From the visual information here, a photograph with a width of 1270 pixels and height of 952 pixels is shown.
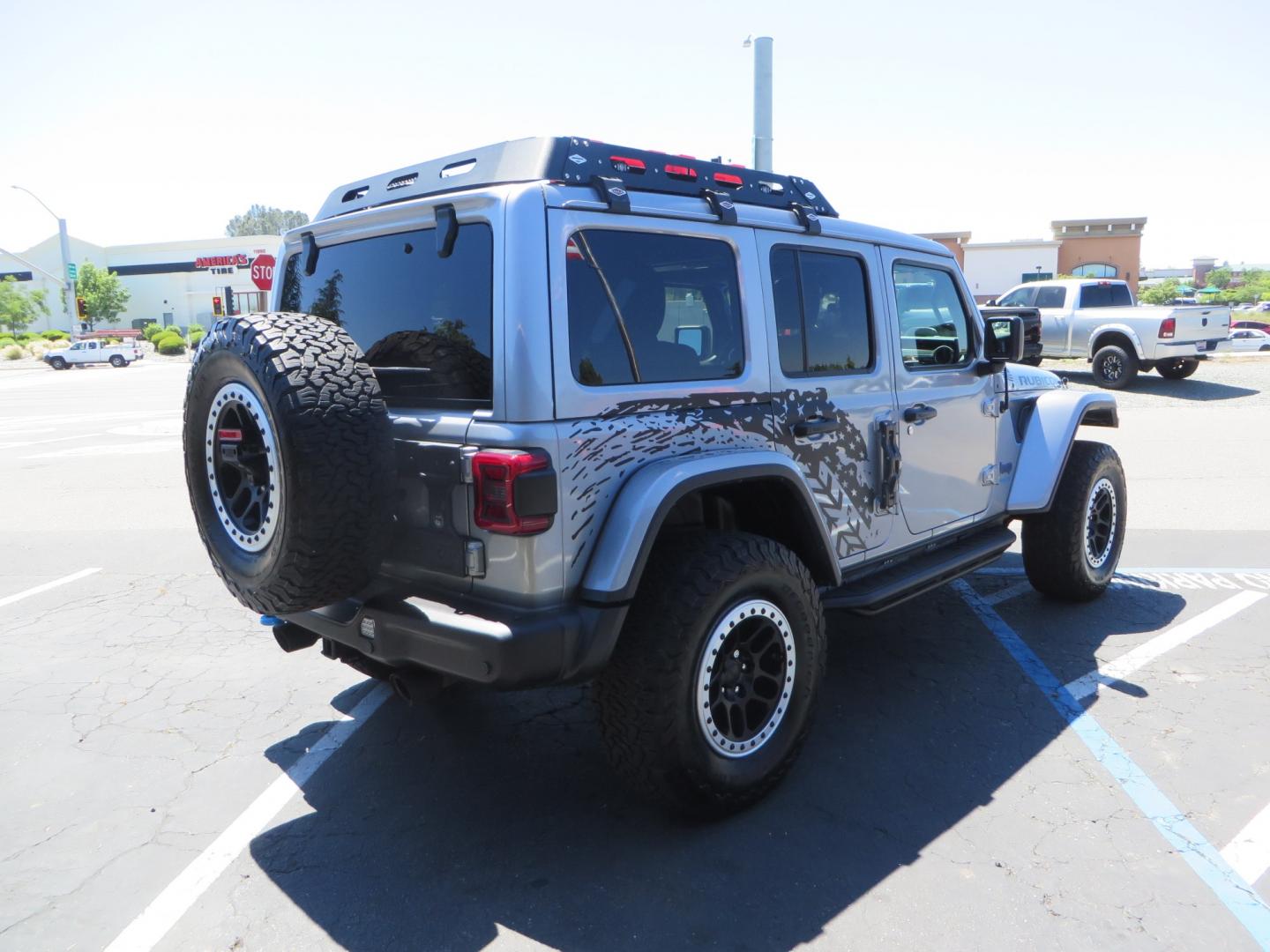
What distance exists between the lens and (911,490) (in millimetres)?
4188

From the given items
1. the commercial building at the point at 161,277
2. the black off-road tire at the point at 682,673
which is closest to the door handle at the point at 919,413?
the black off-road tire at the point at 682,673

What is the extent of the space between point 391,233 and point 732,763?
2.24 m

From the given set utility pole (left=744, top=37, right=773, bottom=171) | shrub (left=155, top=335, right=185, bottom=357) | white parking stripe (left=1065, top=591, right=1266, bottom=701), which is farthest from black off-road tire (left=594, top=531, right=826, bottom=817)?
shrub (left=155, top=335, right=185, bottom=357)

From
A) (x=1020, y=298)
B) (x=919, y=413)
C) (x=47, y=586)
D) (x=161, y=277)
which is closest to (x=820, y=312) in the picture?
(x=919, y=413)

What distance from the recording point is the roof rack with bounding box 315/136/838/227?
116 inches

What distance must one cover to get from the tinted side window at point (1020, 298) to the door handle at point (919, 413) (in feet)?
48.0

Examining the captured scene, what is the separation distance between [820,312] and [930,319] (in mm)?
961

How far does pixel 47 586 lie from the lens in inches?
244

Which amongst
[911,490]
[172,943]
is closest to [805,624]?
[911,490]

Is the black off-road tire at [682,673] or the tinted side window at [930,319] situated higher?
the tinted side window at [930,319]

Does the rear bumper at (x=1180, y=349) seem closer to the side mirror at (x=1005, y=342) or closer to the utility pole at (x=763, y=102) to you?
the utility pole at (x=763, y=102)

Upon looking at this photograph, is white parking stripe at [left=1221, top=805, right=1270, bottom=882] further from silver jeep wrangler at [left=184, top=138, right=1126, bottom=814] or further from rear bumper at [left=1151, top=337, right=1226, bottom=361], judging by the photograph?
rear bumper at [left=1151, top=337, right=1226, bottom=361]

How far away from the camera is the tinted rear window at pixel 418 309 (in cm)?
287

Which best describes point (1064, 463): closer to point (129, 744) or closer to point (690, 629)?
point (690, 629)
